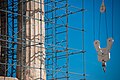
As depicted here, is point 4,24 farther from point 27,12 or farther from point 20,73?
point 20,73

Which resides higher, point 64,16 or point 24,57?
point 64,16

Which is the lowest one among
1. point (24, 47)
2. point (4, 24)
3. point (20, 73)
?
point (20, 73)

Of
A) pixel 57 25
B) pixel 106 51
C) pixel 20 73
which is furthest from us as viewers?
pixel 57 25

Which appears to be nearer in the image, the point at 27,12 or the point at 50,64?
the point at 27,12

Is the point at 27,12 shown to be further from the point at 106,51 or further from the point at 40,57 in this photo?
the point at 106,51

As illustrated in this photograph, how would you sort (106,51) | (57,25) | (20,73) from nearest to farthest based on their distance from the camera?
(106,51), (20,73), (57,25)

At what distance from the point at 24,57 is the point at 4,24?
3424 mm

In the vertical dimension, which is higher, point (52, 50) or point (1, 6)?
point (1, 6)

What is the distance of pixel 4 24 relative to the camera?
26.3 meters

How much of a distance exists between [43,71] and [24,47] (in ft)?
5.91

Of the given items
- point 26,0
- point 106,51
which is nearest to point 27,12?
point 26,0

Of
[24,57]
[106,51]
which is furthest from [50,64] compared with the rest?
[106,51]

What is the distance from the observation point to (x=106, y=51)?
18484 mm

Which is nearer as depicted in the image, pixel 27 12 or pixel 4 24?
pixel 27 12
